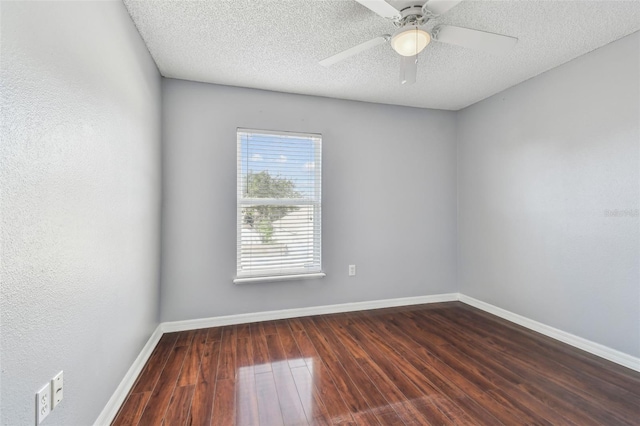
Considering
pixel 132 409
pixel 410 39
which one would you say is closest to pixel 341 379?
pixel 132 409

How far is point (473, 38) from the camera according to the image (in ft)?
5.40

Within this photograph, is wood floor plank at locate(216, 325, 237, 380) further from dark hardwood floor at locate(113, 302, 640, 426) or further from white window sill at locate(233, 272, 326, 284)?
white window sill at locate(233, 272, 326, 284)

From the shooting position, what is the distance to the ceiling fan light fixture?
5.26 ft

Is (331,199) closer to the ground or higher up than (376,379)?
higher up

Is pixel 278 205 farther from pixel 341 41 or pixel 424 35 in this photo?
pixel 424 35

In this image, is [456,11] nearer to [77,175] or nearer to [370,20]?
[370,20]

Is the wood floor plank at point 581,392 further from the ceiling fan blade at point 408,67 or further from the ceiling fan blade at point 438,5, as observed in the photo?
the ceiling fan blade at point 438,5

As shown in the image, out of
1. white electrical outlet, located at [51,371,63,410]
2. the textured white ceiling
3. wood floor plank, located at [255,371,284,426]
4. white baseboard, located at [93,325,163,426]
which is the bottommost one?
wood floor plank, located at [255,371,284,426]

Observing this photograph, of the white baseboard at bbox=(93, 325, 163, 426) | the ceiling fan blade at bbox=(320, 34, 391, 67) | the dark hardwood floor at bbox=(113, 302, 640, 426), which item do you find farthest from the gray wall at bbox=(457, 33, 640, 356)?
the white baseboard at bbox=(93, 325, 163, 426)

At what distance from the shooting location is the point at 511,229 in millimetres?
2959

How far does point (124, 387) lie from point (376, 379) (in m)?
1.57

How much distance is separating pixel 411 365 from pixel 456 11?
2.39 m

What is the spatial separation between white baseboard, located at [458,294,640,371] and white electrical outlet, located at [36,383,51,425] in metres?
3.36

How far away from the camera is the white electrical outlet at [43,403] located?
985 millimetres
